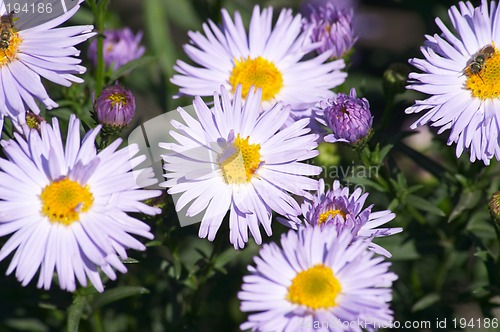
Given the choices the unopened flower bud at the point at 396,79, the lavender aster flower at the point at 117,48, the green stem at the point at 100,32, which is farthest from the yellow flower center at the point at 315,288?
the lavender aster flower at the point at 117,48

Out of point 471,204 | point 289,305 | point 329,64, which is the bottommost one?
point 289,305

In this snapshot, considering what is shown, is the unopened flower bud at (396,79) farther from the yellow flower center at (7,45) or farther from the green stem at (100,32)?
the yellow flower center at (7,45)

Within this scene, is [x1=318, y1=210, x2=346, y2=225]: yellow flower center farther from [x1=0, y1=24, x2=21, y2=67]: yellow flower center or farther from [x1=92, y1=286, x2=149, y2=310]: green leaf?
[x1=0, y1=24, x2=21, y2=67]: yellow flower center

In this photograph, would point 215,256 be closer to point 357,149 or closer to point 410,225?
point 357,149

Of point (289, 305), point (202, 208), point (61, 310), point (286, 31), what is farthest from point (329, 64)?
point (61, 310)

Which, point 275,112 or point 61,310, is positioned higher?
point 275,112

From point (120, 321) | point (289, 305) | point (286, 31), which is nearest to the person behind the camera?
point (289, 305)
